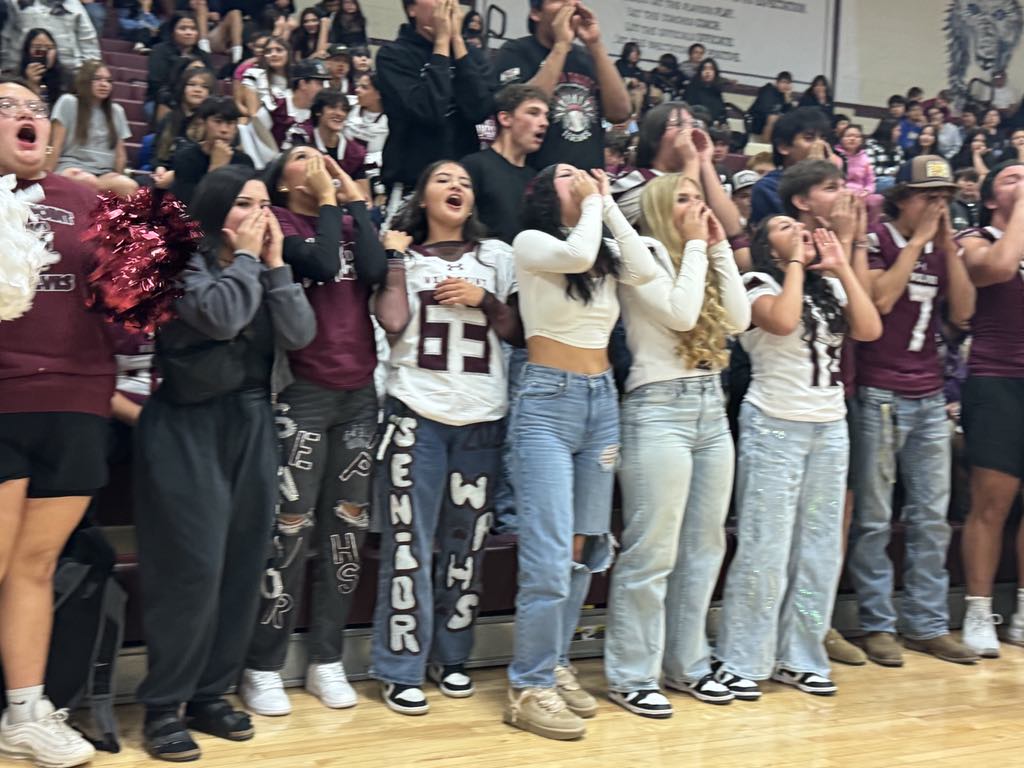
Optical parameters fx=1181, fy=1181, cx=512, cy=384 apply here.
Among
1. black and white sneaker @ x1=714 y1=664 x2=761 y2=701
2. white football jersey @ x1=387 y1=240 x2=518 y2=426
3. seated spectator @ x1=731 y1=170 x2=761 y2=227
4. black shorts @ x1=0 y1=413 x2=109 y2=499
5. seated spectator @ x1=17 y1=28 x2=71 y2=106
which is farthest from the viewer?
seated spectator @ x1=17 y1=28 x2=71 y2=106

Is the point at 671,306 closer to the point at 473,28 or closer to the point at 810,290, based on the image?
the point at 810,290

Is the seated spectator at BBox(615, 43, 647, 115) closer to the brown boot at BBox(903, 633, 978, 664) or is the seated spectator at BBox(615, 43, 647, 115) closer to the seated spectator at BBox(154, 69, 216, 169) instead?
the seated spectator at BBox(154, 69, 216, 169)

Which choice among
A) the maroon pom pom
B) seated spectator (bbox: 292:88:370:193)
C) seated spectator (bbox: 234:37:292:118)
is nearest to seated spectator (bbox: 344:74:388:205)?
seated spectator (bbox: 292:88:370:193)

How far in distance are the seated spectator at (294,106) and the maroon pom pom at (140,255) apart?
2.55m

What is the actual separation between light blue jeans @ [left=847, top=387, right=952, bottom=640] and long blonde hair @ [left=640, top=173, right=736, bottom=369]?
2.46 feet

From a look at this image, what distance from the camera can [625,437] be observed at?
10.5 feet

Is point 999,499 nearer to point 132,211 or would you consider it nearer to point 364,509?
point 364,509

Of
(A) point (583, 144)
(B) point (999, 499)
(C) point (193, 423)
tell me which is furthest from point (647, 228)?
(B) point (999, 499)

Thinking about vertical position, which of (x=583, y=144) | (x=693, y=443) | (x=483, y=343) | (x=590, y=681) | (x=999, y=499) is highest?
(x=583, y=144)

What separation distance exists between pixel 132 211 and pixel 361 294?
661 millimetres

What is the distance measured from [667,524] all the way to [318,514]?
3.00 feet

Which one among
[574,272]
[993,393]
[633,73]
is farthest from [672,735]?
[633,73]

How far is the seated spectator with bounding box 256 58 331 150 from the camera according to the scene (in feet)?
17.7

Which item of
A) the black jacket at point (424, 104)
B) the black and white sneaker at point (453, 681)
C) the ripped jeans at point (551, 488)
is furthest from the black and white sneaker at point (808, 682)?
the black jacket at point (424, 104)
